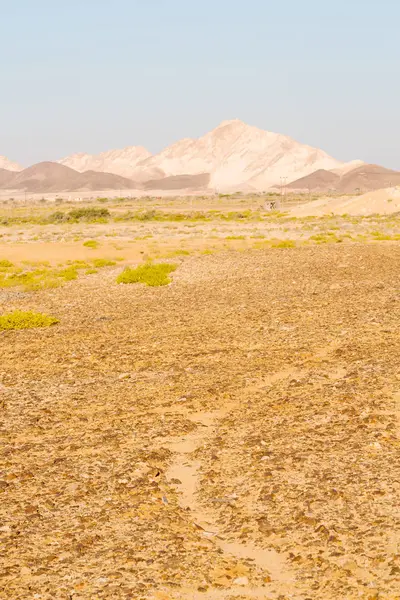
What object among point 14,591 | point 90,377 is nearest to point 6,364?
point 90,377

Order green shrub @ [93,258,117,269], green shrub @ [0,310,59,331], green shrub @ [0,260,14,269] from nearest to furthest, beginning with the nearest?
green shrub @ [0,310,59,331] < green shrub @ [93,258,117,269] < green shrub @ [0,260,14,269]

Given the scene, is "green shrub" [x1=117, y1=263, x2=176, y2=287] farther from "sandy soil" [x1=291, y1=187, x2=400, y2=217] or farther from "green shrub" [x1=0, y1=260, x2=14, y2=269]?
"sandy soil" [x1=291, y1=187, x2=400, y2=217]

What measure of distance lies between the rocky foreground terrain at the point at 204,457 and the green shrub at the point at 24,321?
0.93 metres

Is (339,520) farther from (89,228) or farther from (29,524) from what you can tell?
(89,228)

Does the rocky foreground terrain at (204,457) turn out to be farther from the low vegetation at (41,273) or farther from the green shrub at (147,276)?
the low vegetation at (41,273)

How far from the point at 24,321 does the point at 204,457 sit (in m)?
10.2

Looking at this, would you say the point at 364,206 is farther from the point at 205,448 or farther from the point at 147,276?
the point at 205,448

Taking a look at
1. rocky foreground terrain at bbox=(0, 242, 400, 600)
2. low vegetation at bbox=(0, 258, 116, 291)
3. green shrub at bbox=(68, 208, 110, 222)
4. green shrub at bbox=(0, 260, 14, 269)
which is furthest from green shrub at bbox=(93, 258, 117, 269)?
green shrub at bbox=(68, 208, 110, 222)

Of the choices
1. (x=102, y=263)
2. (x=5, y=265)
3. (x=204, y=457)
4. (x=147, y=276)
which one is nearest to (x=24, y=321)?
(x=147, y=276)

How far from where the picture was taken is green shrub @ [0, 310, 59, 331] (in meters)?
18.5

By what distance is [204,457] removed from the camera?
9641 mm

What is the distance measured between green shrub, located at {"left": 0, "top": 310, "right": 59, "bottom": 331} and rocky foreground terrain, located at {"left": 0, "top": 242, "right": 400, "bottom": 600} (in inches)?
36.8

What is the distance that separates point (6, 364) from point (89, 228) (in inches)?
2005

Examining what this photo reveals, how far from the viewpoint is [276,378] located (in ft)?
43.1
